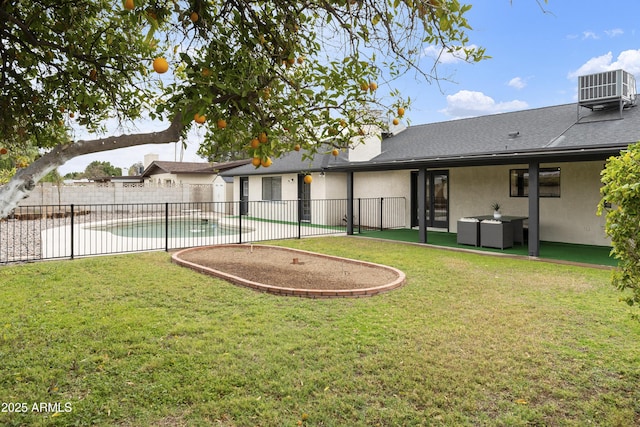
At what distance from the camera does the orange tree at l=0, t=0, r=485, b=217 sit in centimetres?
274

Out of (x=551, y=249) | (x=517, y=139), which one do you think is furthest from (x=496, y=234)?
(x=517, y=139)

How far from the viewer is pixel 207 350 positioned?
13.7ft

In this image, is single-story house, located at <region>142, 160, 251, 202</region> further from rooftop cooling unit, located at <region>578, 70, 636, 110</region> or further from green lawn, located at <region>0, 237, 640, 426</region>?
green lawn, located at <region>0, 237, 640, 426</region>

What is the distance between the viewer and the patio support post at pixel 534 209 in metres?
9.94

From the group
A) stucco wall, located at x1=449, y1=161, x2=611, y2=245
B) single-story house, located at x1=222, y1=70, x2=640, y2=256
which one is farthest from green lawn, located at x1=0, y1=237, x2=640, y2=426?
stucco wall, located at x1=449, y1=161, x2=611, y2=245

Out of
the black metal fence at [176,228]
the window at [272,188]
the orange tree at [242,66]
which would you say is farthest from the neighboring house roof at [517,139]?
the orange tree at [242,66]

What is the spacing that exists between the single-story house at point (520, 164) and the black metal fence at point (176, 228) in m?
0.88

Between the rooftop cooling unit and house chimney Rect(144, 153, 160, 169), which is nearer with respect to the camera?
the rooftop cooling unit

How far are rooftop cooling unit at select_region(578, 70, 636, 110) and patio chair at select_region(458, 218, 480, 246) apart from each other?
4.89m

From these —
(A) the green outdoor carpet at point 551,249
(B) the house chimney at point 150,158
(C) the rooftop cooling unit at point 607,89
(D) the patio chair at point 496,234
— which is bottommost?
(A) the green outdoor carpet at point 551,249

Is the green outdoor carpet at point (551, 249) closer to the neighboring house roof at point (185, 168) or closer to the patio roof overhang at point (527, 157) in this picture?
the patio roof overhang at point (527, 157)

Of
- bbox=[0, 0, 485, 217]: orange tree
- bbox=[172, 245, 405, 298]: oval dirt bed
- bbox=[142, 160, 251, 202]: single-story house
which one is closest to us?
bbox=[0, 0, 485, 217]: orange tree

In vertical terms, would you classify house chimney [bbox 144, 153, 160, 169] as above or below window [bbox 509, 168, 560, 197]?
above

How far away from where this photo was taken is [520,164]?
39.2ft
